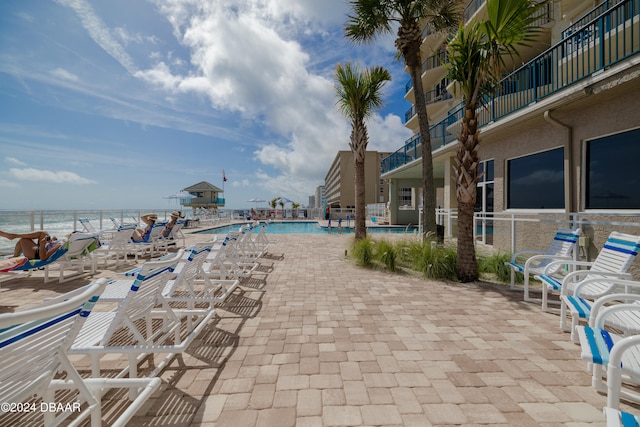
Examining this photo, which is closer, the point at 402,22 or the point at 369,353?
the point at 369,353

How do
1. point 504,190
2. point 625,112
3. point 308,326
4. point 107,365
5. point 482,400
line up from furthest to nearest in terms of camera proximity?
point 504,190 < point 625,112 < point 308,326 < point 107,365 < point 482,400

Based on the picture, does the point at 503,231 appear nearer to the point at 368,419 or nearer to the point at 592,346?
the point at 592,346

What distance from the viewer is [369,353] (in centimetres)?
283

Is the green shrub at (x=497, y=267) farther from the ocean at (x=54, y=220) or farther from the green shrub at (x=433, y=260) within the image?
the ocean at (x=54, y=220)

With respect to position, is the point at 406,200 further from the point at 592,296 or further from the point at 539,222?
the point at 592,296

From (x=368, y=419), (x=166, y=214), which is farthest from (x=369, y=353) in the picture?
(x=166, y=214)

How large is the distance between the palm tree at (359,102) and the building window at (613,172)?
5509 mm

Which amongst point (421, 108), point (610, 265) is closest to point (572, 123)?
point (421, 108)

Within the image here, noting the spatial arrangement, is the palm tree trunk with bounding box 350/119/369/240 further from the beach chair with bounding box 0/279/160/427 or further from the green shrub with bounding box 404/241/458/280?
the beach chair with bounding box 0/279/160/427

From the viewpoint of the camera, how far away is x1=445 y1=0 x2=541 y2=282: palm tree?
15.6 feet

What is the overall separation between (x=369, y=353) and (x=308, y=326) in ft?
3.04

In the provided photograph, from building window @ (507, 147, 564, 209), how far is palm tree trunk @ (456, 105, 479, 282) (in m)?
2.80

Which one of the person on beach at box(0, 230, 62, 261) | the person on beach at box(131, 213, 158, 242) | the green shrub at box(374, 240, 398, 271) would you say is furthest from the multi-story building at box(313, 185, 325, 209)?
the person on beach at box(0, 230, 62, 261)

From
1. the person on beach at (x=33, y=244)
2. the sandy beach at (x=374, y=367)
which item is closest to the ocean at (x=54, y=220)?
the person on beach at (x=33, y=244)
